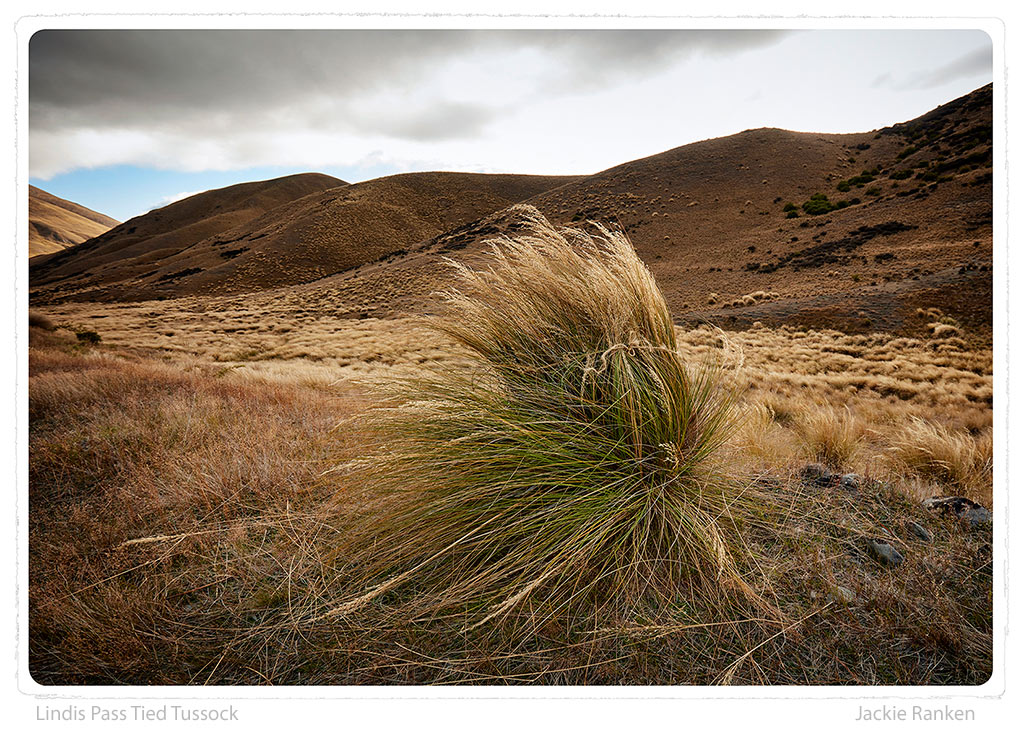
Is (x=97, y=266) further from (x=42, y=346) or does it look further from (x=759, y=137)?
(x=759, y=137)

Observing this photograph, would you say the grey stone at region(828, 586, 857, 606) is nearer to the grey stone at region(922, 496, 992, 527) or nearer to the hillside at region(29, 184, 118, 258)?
the grey stone at region(922, 496, 992, 527)

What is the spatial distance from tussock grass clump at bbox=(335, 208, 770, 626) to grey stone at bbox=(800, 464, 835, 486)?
732 millimetres

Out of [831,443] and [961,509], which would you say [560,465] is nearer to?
[961,509]

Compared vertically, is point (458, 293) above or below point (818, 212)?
below

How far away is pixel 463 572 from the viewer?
4.75 feet

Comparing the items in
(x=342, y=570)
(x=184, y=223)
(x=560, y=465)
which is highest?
(x=184, y=223)

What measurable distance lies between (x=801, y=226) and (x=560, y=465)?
69.0 ft

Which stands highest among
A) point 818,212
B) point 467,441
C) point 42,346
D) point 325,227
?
point 325,227

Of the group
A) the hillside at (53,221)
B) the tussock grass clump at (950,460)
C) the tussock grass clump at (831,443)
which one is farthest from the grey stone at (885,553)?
the hillside at (53,221)

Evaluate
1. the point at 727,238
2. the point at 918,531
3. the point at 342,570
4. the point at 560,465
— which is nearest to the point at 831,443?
the point at 918,531

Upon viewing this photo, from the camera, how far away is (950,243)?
265 inches
